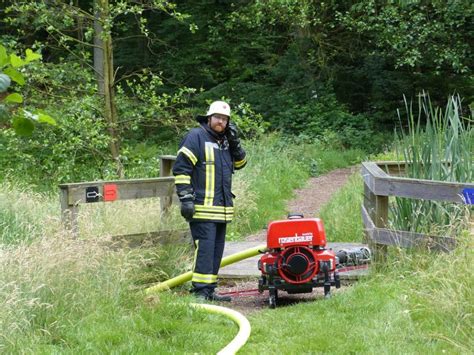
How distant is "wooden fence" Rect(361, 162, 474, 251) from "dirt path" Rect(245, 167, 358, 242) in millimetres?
3400

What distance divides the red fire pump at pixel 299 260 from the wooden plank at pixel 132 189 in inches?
68.8

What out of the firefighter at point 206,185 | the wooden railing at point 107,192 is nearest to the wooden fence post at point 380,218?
→ the firefighter at point 206,185

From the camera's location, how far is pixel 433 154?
754cm

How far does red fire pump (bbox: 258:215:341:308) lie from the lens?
6.61 m

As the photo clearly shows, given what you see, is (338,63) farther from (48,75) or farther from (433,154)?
(433,154)

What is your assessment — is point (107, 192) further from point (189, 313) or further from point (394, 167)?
point (394, 167)

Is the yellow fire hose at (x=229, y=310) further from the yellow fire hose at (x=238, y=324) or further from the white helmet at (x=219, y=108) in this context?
the white helmet at (x=219, y=108)

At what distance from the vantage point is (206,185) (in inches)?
278

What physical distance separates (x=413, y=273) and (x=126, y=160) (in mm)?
7530

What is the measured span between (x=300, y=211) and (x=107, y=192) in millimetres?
6443

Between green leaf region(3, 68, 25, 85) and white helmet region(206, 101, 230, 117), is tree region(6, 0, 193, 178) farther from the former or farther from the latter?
green leaf region(3, 68, 25, 85)

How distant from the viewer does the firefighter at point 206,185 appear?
702 centimetres

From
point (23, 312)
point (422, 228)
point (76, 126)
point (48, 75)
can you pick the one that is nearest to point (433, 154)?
point (422, 228)

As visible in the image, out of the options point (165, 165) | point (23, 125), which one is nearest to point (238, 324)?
point (23, 125)
